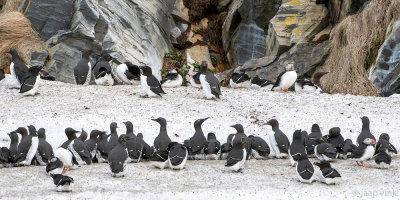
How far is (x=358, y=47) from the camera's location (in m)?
20.5

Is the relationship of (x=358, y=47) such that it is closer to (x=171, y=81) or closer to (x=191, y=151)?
(x=171, y=81)

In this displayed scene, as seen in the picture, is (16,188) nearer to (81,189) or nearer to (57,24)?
(81,189)

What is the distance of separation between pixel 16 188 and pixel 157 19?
689 inches

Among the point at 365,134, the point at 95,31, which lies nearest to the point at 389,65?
the point at 365,134

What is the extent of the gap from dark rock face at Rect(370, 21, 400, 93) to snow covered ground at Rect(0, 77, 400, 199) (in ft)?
9.79

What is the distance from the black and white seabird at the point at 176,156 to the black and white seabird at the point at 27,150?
2.47 meters

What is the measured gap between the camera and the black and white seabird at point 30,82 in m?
15.4

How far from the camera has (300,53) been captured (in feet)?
73.6

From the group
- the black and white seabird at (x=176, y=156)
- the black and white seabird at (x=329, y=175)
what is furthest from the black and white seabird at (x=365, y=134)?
the black and white seabird at (x=176, y=156)

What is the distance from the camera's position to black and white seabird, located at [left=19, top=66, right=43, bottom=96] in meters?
15.4

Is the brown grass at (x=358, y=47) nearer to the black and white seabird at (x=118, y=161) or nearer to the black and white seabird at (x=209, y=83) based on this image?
the black and white seabird at (x=209, y=83)

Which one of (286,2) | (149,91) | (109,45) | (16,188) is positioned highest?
(286,2)

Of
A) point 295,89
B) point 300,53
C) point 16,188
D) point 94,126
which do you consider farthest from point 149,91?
point 300,53

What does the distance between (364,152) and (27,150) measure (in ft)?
19.4
